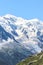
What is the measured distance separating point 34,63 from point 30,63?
1.96 m

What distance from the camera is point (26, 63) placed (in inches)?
4306

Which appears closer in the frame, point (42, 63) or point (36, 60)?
point (42, 63)

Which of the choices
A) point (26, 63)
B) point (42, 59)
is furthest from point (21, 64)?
point (42, 59)

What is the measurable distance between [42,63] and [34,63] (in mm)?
5041

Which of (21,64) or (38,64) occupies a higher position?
(21,64)

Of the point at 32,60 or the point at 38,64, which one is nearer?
the point at 38,64

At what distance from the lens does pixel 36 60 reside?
351 feet

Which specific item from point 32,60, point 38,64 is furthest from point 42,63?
point 32,60

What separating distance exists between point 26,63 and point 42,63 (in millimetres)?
11688

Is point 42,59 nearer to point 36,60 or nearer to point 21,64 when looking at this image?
point 36,60

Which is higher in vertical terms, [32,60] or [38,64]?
[32,60]

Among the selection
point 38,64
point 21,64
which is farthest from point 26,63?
point 38,64

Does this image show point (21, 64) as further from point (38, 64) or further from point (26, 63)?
point (38, 64)

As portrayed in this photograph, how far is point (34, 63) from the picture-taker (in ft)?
340
